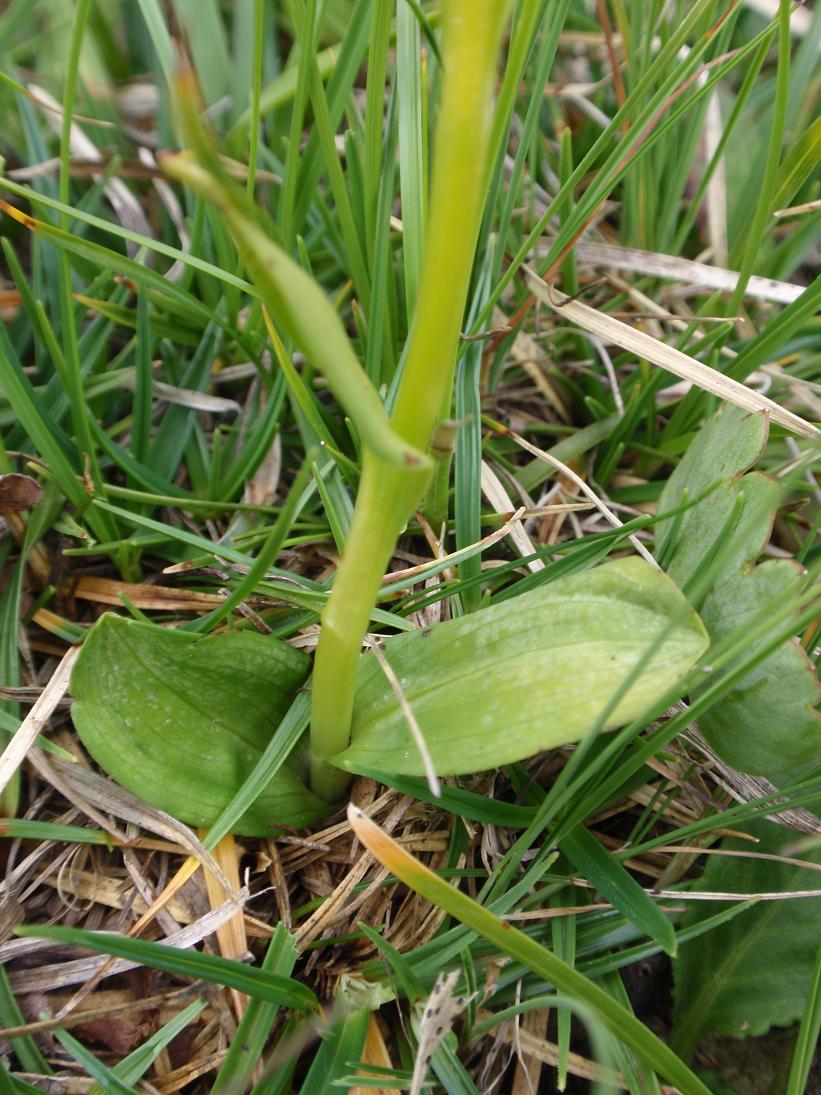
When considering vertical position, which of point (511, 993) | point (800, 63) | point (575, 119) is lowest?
point (511, 993)

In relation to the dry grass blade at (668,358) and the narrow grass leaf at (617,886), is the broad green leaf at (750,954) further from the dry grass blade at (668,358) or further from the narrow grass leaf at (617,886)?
the dry grass blade at (668,358)

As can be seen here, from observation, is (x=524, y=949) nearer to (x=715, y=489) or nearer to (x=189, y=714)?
(x=189, y=714)

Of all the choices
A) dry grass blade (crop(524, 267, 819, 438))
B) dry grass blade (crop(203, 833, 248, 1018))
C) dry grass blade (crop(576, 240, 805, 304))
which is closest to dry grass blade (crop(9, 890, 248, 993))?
dry grass blade (crop(203, 833, 248, 1018))

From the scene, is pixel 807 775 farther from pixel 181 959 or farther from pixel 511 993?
pixel 181 959

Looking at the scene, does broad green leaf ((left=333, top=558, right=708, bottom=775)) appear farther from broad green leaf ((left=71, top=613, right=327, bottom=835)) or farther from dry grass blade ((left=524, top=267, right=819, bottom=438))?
dry grass blade ((left=524, top=267, right=819, bottom=438))

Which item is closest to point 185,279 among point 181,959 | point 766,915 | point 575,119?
point 575,119

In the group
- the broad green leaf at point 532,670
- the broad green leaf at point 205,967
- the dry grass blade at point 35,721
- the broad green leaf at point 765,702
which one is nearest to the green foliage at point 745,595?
the broad green leaf at point 765,702
